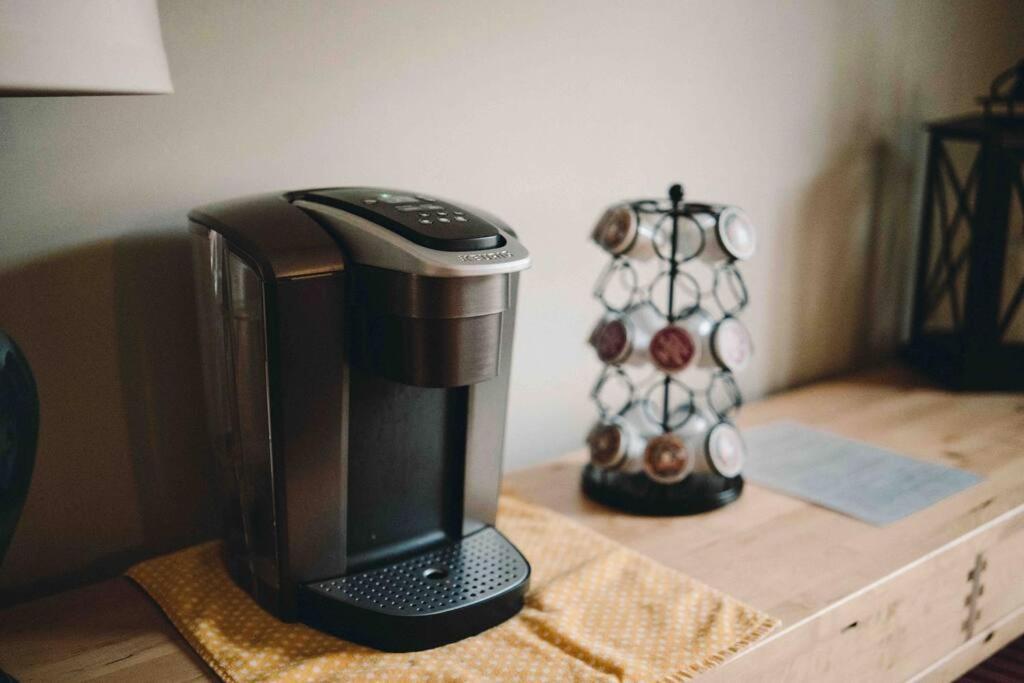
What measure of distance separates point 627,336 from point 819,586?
0.33 m

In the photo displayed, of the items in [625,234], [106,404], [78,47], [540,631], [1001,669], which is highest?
[78,47]

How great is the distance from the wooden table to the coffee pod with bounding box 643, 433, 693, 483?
0.05m

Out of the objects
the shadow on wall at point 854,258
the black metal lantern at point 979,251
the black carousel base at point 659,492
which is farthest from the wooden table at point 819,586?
the shadow on wall at point 854,258

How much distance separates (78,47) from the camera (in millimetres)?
610

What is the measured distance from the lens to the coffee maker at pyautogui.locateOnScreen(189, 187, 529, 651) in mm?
763

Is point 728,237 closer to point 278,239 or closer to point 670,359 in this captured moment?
point 670,359

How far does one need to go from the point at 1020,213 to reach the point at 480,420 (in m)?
1.05

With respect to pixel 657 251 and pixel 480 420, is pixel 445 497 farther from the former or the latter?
pixel 657 251

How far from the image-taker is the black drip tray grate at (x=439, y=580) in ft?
2.74

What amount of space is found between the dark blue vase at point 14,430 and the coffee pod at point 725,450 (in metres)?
0.70

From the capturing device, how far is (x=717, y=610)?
89 cm

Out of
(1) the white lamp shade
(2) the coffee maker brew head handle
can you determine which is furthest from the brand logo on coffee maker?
(1) the white lamp shade

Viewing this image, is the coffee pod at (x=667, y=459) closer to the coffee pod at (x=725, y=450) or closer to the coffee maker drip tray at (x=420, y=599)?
the coffee pod at (x=725, y=450)

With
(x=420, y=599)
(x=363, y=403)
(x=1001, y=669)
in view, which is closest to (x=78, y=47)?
(x=363, y=403)
